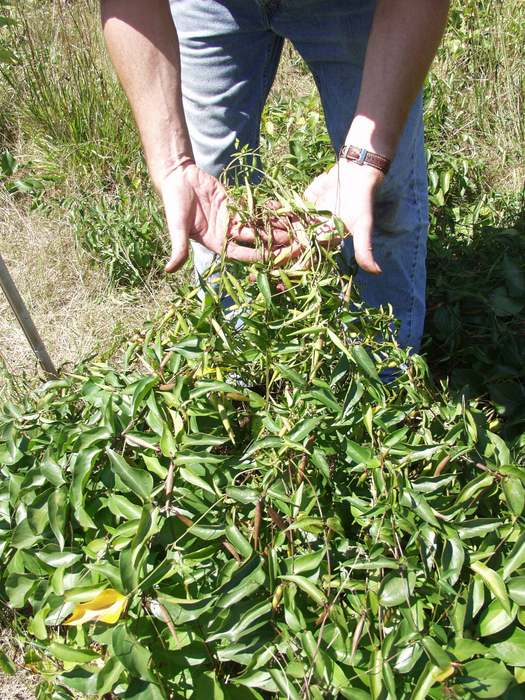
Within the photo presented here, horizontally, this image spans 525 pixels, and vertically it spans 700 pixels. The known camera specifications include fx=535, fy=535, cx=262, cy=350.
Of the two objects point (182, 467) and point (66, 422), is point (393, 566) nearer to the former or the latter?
point (182, 467)

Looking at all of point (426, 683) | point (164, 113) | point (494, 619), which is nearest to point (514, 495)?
point (494, 619)

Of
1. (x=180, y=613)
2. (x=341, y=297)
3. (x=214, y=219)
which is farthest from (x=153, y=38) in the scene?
(x=180, y=613)

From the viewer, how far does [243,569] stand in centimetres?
87

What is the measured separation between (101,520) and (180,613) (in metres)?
0.28

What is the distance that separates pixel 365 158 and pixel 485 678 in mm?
1110

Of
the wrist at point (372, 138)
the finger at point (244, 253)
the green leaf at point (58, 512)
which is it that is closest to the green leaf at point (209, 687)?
the green leaf at point (58, 512)

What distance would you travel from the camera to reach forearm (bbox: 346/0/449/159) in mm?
1249

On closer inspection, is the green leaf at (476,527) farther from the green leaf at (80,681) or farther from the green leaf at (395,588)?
the green leaf at (80,681)

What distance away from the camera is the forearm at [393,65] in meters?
1.25

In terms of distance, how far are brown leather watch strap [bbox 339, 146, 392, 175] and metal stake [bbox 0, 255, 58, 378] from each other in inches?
39.1

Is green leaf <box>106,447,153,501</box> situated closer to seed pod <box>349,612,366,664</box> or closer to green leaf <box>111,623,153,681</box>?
green leaf <box>111,623,153,681</box>

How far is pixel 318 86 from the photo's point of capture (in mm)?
1790

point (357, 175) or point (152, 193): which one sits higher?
point (152, 193)

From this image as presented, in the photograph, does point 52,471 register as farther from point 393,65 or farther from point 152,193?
point 152,193
